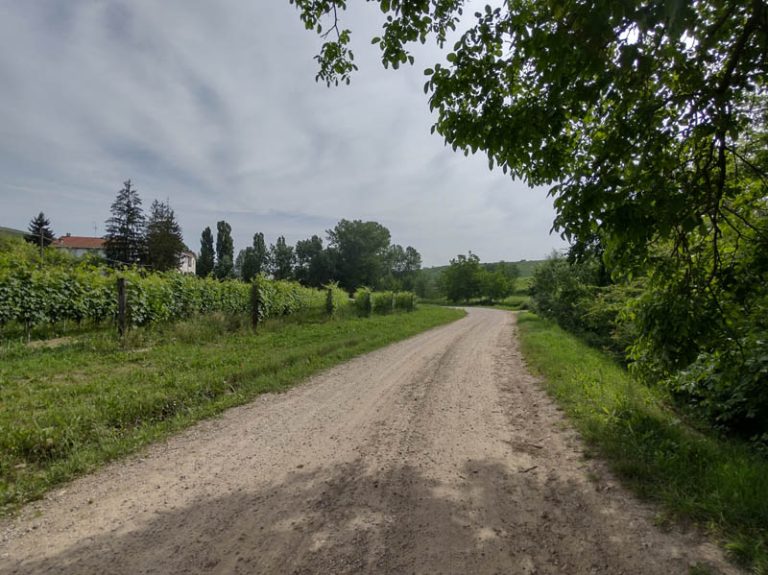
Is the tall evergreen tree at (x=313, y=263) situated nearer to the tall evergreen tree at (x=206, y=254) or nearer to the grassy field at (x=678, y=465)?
the tall evergreen tree at (x=206, y=254)

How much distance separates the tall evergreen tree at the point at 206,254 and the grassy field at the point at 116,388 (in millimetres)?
68871

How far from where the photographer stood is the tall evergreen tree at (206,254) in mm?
75750

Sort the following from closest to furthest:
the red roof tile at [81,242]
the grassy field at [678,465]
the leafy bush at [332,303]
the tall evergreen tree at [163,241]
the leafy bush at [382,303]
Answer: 1. the grassy field at [678,465]
2. the leafy bush at [332,303]
3. the leafy bush at [382,303]
4. the tall evergreen tree at [163,241]
5. the red roof tile at [81,242]

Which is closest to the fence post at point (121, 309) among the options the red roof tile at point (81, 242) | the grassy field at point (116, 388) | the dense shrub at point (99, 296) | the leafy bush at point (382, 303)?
the grassy field at point (116, 388)

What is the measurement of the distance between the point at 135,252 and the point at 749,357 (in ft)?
242

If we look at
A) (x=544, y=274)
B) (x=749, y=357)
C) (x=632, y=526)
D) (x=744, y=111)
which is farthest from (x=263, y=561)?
(x=544, y=274)

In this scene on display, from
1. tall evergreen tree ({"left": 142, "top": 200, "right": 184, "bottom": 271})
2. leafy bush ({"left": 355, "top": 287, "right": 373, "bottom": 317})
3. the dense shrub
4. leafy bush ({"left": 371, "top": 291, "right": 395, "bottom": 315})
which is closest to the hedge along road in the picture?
the dense shrub

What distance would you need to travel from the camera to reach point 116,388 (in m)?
6.27

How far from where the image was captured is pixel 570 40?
2.86m

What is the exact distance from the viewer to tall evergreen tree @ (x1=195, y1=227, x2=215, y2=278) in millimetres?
75750

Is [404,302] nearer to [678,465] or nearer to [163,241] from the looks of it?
[678,465]

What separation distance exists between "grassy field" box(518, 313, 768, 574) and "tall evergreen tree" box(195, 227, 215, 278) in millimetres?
78871

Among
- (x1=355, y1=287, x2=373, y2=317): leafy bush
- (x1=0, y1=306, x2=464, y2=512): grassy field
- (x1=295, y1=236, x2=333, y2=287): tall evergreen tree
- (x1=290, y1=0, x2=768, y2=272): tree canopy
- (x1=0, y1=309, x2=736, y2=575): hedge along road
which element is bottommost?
(x1=0, y1=309, x2=736, y2=575): hedge along road

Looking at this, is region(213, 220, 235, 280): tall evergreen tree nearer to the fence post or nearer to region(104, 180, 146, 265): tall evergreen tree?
region(104, 180, 146, 265): tall evergreen tree
